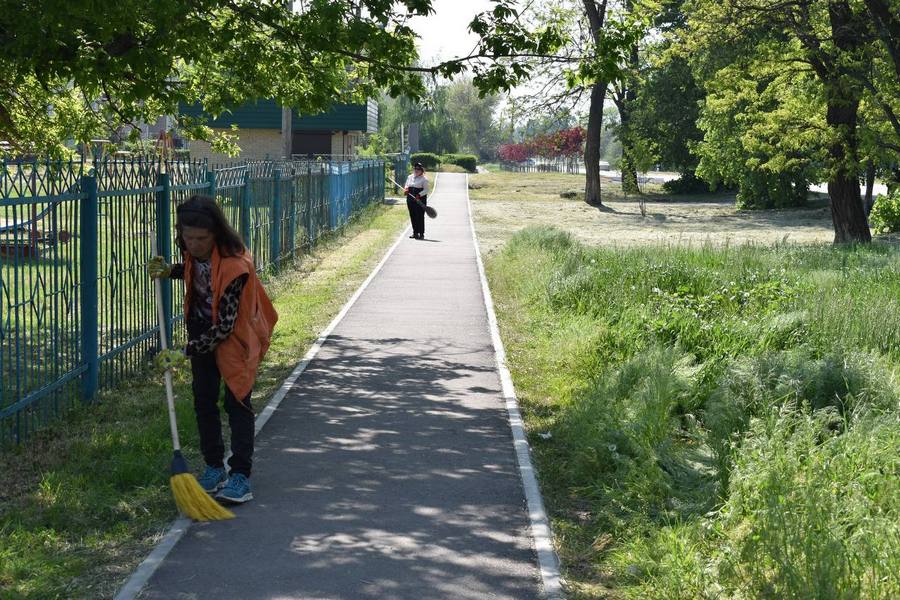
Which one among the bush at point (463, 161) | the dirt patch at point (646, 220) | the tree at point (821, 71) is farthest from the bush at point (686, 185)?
the tree at point (821, 71)

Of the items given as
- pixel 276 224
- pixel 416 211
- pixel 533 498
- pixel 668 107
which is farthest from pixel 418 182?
pixel 668 107

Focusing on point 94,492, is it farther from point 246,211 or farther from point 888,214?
point 888,214

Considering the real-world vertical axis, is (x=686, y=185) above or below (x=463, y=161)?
below

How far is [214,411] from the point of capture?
6.70 meters

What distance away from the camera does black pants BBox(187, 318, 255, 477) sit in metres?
6.56

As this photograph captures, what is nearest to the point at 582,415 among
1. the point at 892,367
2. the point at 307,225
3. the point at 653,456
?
the point at 653,456

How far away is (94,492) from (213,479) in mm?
682

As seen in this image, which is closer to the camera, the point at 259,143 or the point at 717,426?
the point at 717,426

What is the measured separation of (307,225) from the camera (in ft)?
73.6

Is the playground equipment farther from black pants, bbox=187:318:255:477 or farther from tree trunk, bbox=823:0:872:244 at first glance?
tree trunk, bbox=823:0:872:244

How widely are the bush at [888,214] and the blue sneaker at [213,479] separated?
1150 inches

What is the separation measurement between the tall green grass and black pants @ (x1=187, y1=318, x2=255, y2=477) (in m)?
1.89

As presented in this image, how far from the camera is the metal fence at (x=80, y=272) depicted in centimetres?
762

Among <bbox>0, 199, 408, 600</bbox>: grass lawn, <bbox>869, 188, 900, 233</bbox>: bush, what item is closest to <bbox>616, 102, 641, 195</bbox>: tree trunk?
<bbox>869, 188, 900, 233</bbox>: bush
